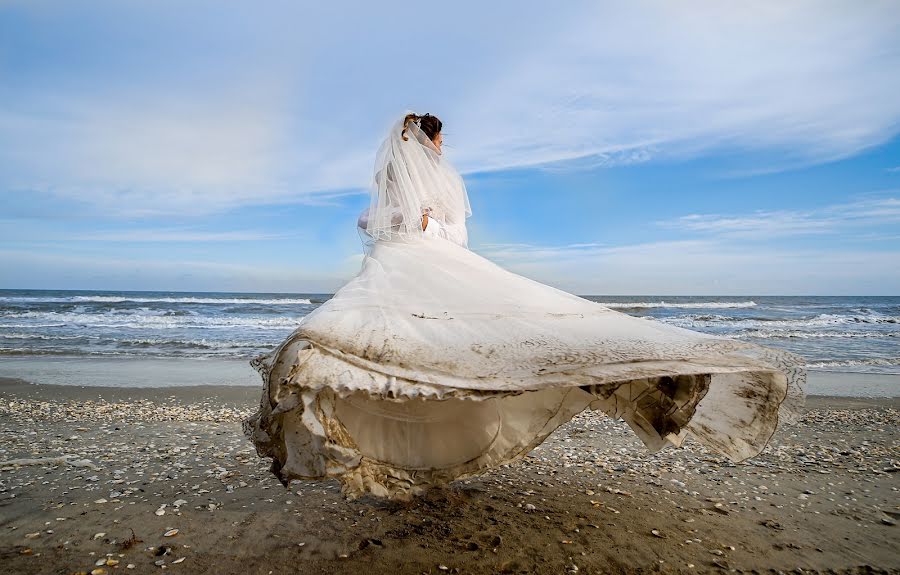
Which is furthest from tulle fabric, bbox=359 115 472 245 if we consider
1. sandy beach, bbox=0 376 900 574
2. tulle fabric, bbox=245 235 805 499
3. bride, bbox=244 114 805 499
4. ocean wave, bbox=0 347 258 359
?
ocean wave, bbox=0 347 258 359

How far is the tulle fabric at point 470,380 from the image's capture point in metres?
2.40

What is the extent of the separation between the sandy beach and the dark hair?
272 centimetres

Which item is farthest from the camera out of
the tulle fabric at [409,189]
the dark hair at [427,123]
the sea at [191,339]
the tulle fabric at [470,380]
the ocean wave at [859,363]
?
the ocean wave at [859,363]

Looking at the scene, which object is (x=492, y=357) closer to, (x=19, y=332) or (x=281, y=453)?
(x=281, y=453)

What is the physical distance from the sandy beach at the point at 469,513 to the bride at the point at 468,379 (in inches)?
24.6

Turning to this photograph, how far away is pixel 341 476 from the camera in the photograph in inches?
96.8

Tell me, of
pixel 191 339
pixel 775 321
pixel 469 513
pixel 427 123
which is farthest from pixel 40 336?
pixel 775 321

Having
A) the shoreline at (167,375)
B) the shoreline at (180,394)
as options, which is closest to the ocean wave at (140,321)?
the shoreline at (167,375)

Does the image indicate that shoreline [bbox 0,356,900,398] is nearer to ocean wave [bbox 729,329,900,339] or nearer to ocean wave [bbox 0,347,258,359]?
ocean wave [bbox 0,347,258,359]

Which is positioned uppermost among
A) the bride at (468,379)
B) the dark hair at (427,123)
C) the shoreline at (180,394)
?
the dark hair at (427,123)

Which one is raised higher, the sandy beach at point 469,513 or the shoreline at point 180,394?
the sandy beach at point 469,513

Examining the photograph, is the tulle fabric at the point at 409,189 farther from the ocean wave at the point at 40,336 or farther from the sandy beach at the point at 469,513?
the ocean wave at the point at 40,336

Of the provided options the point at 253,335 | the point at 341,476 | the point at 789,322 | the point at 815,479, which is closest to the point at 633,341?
the point at 341,476

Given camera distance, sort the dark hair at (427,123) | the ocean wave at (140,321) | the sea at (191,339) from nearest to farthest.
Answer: the dark hair at (427,123) → the sea at (191,339) → the ocean wave at (140,321)
